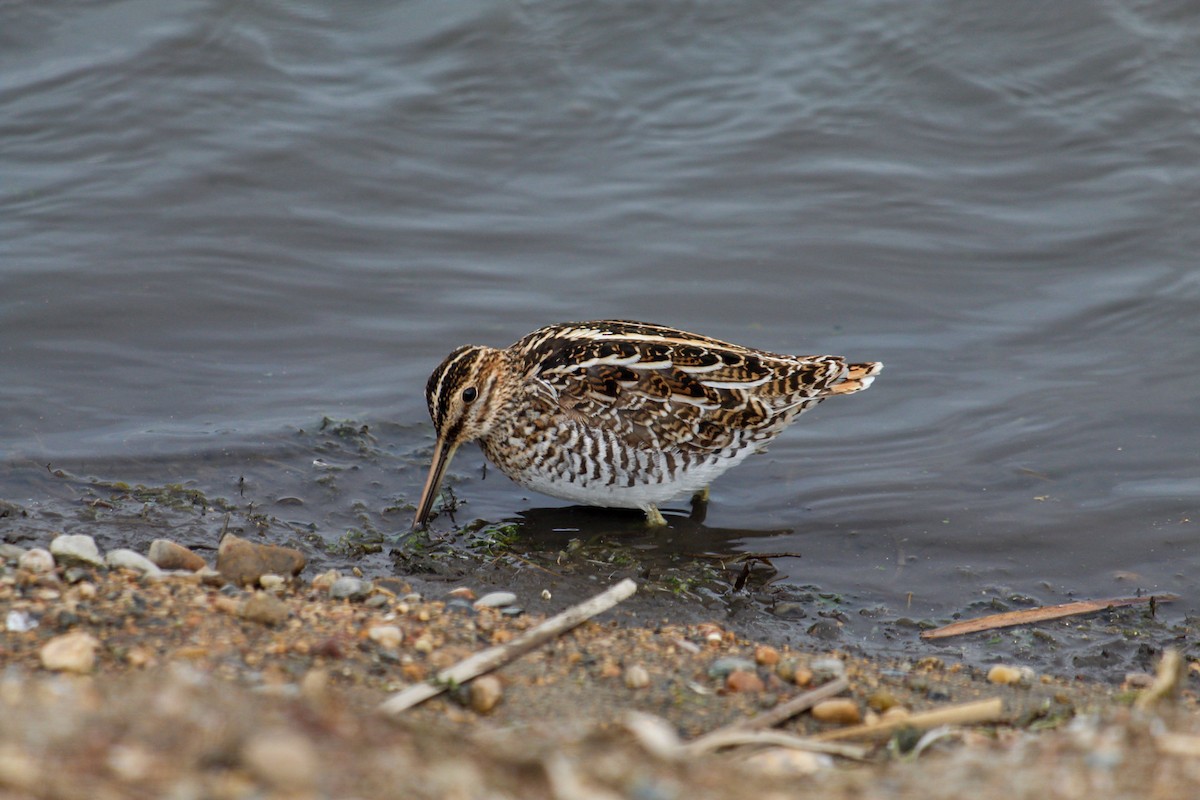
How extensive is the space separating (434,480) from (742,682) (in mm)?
2753

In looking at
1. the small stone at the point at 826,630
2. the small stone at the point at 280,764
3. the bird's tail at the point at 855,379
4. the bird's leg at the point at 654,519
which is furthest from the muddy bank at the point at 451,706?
the bird's tail at the point at 855,379

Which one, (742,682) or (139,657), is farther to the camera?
(742,682)

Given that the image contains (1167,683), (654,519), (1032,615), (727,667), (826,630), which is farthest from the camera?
(654,519)

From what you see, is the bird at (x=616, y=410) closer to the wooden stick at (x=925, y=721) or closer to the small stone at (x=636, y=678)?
the small stone at (x=636, y=678)

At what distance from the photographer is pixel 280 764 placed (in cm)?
316

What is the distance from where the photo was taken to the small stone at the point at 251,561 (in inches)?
239

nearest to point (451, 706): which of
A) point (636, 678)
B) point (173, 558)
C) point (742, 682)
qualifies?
point (636, 678)

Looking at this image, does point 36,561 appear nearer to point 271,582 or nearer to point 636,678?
point 271,582

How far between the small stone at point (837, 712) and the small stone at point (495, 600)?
173 centimetres

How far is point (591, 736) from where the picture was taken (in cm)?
383

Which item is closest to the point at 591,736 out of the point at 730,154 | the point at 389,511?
the point at 389,511

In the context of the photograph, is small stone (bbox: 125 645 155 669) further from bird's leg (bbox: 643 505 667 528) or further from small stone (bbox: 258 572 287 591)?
bird's leg (bbox: 643 505 667 528)

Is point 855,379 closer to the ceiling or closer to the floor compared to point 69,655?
closer to the ceiling

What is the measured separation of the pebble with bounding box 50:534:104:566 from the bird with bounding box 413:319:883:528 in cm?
197
